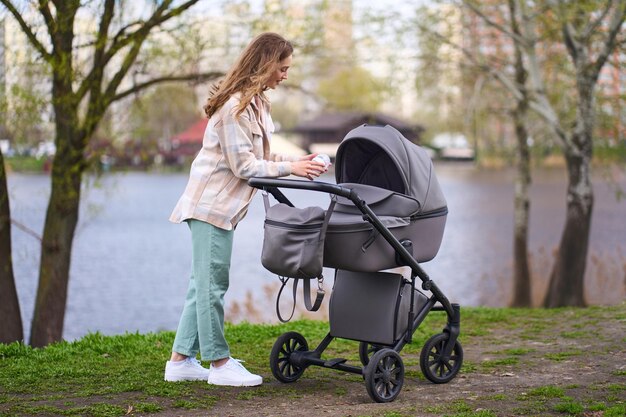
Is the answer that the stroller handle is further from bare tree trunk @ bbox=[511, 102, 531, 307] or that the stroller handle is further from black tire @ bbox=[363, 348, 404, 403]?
bare tree trunk @ bbox=[511, 102, 531, 307]

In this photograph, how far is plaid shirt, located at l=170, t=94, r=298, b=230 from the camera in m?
4.63

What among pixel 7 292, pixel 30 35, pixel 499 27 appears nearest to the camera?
pixel 30 35

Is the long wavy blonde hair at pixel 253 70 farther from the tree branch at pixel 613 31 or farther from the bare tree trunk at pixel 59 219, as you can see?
the tree branch at pixel 613 31

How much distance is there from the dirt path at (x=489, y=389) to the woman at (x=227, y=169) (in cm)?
40

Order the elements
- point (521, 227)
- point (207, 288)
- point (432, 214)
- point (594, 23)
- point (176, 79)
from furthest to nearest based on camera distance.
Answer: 1. point (521, 227)
2. point (594, 23)
3. point (176, 79)
4. point (432, 214)
5. point (207, 288)

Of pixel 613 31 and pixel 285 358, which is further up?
pixel 613 31

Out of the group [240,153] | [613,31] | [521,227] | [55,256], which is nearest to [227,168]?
[240,153]

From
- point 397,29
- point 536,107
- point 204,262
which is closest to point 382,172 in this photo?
point 204,262

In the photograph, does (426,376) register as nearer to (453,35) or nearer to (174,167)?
(453,35)

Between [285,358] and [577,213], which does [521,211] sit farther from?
[285,358]

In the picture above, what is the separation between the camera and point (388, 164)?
4.97 metres

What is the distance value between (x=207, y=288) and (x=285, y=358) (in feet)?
2.13

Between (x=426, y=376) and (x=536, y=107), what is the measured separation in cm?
737

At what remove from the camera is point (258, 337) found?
6781 millimetres
